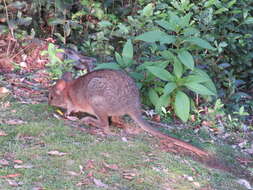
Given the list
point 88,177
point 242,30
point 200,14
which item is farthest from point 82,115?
point 242,30

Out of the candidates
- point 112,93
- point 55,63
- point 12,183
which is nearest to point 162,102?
point 112,93

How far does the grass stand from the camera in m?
4.64

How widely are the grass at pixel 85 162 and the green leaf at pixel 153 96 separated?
844 millimetres

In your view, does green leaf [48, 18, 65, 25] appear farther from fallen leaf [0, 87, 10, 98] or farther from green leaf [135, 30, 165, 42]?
green leaf [135, 30, 165, 42]

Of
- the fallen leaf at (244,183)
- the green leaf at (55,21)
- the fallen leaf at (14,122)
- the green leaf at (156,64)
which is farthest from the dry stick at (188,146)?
the green leaf at (55,21)

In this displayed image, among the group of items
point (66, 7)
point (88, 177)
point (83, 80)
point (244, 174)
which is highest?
point (66, 7)

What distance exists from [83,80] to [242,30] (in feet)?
13.6

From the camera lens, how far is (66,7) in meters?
8.39

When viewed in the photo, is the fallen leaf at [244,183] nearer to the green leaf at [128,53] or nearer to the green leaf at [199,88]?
the green leaf at [199,88]

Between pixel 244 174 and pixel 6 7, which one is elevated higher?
pixel 6 7

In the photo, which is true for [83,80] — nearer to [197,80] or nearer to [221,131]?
[197,80]

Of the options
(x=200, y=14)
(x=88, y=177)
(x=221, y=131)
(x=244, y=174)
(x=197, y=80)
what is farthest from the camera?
(x=200, y=14)

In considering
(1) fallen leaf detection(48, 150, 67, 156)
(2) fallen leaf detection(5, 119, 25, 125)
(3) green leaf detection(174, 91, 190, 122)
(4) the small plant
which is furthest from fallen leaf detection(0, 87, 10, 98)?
(3) green leaf detection(174, 91, 190, 122)

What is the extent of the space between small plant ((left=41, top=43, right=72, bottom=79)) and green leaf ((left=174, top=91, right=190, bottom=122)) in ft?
6.30
